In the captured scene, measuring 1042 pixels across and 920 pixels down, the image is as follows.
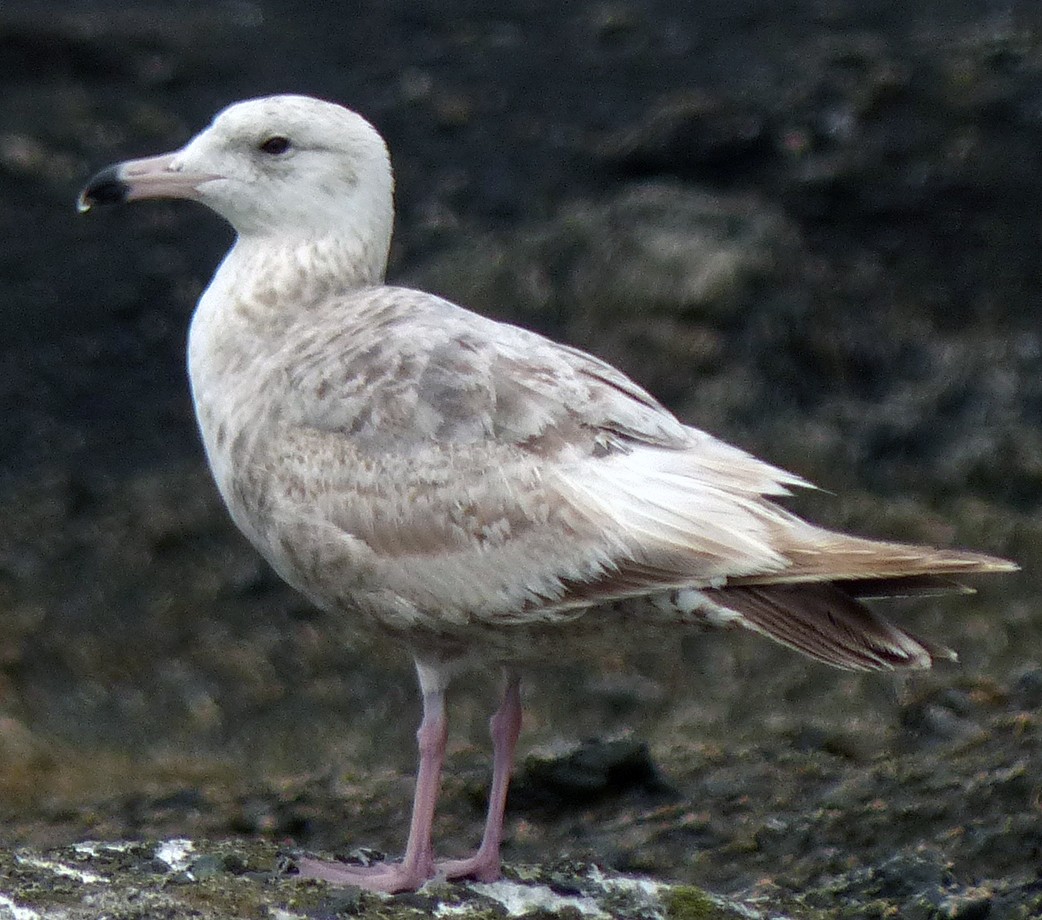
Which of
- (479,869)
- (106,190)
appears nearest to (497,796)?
(479,869)

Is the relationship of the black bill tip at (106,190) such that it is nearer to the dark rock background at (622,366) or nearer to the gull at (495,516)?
the gull at (495,516)

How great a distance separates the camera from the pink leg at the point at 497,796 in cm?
712

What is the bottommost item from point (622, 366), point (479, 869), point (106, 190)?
point (479, 869)

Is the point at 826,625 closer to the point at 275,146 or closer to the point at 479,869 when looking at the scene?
the point at 479,869

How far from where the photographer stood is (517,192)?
14.8m

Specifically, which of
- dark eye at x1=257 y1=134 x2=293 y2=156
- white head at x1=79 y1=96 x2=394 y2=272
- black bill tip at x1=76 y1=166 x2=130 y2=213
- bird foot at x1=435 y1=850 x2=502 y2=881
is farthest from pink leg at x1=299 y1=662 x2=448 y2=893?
black bill tip at x1=76 y1=166 x2=130 y2=213

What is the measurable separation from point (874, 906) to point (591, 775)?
1.81m

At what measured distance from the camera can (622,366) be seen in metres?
12.5

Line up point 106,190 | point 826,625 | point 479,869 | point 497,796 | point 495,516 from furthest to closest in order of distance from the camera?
point 106,190
point 497,796
point 479,869
point 495,516
point 826,625

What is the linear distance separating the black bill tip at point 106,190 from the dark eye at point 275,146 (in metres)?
0.52

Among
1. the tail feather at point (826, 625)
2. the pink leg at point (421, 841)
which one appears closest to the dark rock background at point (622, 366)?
the tail feather at point (826, 625)

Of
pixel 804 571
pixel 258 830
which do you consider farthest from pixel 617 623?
pixel 258 830

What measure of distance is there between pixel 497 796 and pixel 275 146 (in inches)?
95.8

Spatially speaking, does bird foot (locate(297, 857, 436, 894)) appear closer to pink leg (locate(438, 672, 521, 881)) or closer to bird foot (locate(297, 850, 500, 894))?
bird foot (locate(297, 850, 500, 894))
